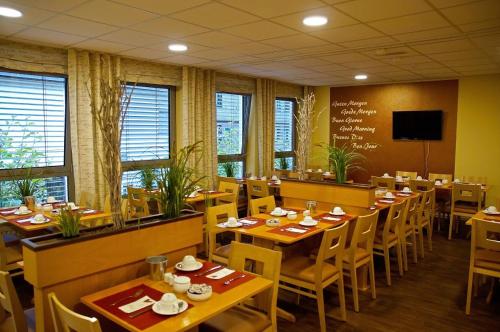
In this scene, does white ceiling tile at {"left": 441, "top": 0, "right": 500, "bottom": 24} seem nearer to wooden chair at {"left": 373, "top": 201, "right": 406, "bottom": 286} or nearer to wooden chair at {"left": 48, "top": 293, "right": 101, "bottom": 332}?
wooden chair at {"left": 373, "top": 201, "right": 406, "bottom": 286}

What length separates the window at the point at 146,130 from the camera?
19.2 ft

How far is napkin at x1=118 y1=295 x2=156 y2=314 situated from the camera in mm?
1909

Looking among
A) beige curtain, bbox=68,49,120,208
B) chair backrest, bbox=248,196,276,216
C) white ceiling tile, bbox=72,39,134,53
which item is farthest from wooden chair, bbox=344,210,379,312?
white ceiling tile, bbox=72,39,134,53

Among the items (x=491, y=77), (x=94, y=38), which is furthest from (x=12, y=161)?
(x=491, y=77)

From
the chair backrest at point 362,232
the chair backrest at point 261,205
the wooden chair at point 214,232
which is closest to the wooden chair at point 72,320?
the wooden chair at point 214,232

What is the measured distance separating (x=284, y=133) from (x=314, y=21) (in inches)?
208

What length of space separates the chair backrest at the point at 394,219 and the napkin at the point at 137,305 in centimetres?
281

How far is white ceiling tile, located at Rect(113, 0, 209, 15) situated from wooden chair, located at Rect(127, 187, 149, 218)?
7.25 feet

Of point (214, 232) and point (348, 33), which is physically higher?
point (348, 33)

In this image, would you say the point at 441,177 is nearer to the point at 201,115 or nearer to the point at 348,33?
the point at 348,33

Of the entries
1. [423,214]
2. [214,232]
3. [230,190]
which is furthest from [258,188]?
[214,232]

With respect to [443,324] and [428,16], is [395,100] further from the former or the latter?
[443,324]

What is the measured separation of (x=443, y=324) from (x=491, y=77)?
5.20 m

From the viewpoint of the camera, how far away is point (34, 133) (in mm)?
4879
